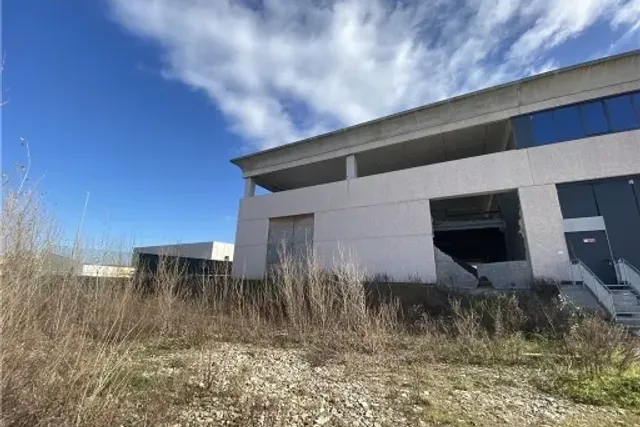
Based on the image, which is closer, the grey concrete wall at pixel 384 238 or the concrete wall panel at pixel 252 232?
the grey concrete wall at pixel 384 238

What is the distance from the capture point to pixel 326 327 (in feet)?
22.7

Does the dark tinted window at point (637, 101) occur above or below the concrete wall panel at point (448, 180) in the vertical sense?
above

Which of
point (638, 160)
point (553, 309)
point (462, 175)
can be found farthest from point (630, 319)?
point (462, 175)

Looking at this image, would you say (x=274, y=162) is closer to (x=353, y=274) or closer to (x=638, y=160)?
(x=353, y=274)

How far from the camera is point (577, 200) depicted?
1122cm

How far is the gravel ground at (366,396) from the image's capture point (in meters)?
3.39

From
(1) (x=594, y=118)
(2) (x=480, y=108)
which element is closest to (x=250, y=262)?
(2) (x=480, y=108)

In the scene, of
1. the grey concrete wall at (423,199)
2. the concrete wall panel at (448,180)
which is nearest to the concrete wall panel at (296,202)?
the grey concrete wall at (423,199)

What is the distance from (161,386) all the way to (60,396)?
1.40 metres

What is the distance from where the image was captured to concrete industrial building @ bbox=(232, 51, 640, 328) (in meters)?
10.8

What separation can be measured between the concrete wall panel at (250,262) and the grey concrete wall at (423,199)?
0.06m

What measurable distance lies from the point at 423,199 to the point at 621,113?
305 inches

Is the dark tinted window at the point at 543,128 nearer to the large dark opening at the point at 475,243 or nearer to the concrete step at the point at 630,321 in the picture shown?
the large dark opening at the point at 475,243

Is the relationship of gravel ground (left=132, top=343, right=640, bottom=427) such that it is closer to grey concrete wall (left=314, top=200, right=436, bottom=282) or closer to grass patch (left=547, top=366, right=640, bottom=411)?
grass patch (left=547, top=366, right=640, bottom=411)
